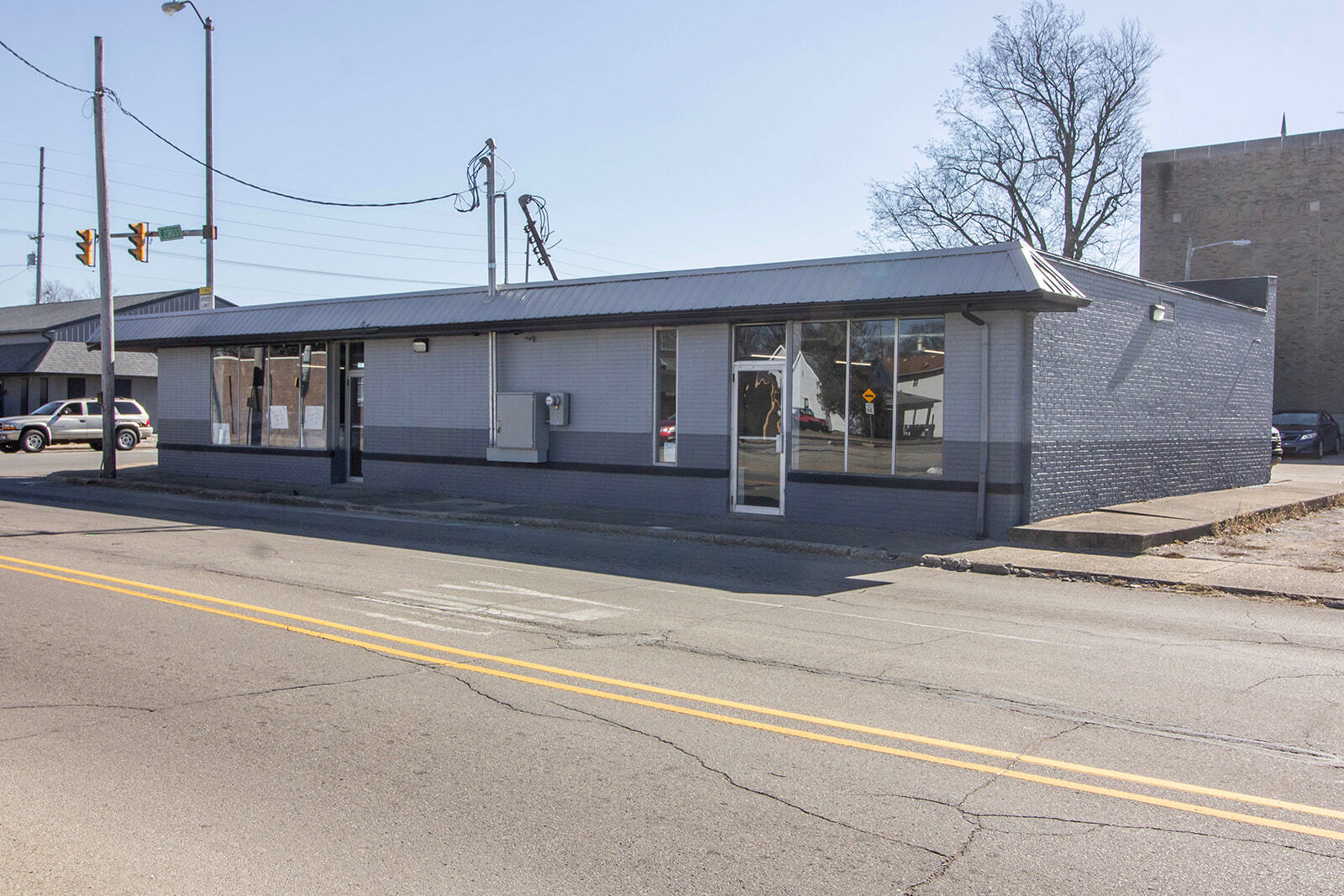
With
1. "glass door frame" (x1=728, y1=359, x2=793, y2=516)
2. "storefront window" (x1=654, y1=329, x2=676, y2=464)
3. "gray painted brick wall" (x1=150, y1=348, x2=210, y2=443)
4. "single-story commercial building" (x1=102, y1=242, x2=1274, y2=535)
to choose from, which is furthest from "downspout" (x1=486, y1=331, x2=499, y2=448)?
"gray painted brick wall" (x1=150, y1=348, x2=210, y2=443)

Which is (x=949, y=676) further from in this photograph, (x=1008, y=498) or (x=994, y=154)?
(x=994, y=154)

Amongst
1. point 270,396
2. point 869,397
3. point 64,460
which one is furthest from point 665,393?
point 64,460

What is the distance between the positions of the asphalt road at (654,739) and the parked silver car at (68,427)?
2901 cm

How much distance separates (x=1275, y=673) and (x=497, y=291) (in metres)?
15.3

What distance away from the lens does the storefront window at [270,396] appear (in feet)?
76.0

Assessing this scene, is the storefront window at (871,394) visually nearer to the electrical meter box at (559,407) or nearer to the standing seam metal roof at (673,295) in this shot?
the standing seam metal roof at (673,295)

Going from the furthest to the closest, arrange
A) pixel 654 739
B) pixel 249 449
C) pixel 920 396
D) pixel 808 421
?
pixel 249 449 → pixel 808 421 → pixel 920 396 → pixel 654 739

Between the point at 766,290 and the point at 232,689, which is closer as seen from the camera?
the point at 232,689

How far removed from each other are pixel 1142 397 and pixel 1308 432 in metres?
25.1

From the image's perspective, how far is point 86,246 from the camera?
24.3m

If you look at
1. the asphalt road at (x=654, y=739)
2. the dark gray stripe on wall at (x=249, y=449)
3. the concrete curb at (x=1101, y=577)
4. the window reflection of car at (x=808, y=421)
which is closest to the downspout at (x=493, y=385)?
the dark gray stripe on wall at (x=249, y=449)

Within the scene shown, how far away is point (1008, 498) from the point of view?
572 inches

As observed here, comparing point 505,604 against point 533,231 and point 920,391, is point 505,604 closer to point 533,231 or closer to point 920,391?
point 920,391

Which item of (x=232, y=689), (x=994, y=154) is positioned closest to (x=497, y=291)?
(x=232, y=689)
